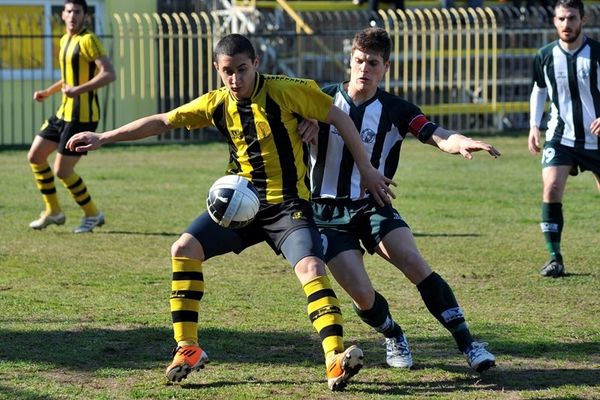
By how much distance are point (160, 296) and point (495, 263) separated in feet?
9.91

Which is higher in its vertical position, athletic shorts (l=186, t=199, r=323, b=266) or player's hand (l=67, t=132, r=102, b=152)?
player's hand (l=67, t=132, r=102, b=152)

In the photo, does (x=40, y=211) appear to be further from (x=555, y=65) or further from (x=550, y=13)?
(x=550, y=13)

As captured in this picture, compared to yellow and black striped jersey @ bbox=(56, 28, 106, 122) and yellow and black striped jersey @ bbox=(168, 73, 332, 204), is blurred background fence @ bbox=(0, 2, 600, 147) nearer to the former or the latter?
yellow and black striped jersey @ bbox=(56, 28, 106, 122)

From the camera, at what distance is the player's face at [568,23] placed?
9.24 meters

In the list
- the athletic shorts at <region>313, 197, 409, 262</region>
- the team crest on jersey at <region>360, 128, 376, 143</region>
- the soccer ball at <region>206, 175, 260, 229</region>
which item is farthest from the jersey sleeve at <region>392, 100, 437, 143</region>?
the soccer ball at <region>206, 175, 260, 229</region>

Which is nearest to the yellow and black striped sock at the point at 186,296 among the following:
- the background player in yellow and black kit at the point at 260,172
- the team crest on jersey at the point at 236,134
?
the background player in yellow and black kit at the point at 260,172

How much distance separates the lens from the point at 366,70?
254 inches

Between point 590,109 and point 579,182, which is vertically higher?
point 590,109

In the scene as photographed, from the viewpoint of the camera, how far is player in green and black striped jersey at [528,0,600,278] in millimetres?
9477

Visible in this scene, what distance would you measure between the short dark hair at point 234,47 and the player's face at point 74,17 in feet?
19.1

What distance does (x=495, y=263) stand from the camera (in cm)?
1005

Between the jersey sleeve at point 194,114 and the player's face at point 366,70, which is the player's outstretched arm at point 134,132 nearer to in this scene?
the jersey sleeve at point 194,114

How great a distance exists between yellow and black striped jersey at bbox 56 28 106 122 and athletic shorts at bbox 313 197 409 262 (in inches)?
223

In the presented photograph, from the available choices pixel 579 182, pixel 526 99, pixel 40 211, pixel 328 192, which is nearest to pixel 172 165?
pixel 40 211
